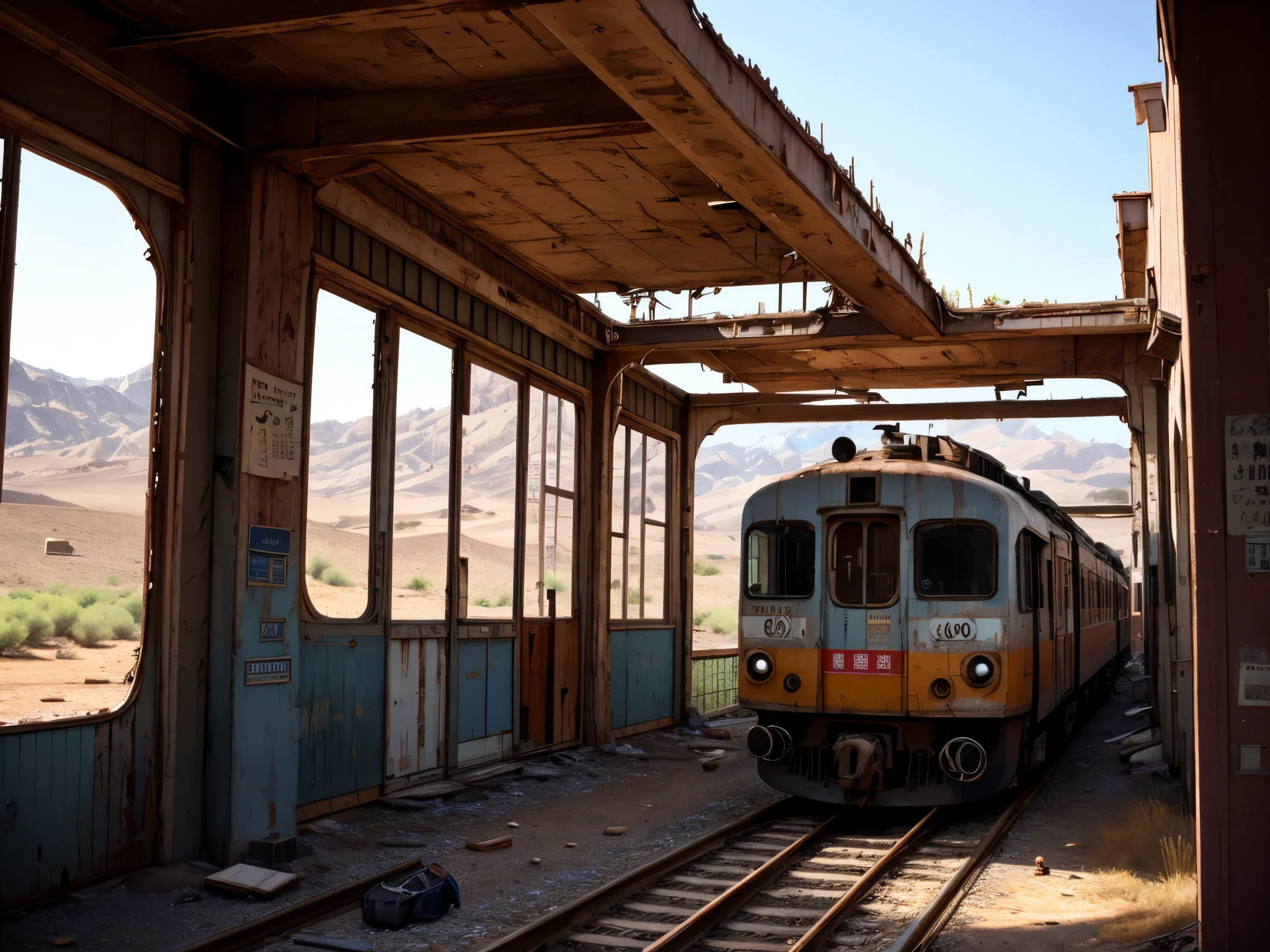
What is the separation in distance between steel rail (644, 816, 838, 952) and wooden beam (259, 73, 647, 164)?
15.6 feet

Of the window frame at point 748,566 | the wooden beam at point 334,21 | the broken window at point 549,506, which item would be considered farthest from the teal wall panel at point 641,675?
the wooden beam at point 334,21

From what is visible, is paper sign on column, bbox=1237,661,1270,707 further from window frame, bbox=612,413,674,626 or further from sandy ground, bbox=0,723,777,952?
window frame, bbox=612,413,674,626

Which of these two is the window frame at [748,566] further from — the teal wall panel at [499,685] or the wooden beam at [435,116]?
the wooden beam at [435,116]

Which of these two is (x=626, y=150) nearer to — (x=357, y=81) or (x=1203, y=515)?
(x=357, y=81)

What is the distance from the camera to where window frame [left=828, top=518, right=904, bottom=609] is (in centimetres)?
989

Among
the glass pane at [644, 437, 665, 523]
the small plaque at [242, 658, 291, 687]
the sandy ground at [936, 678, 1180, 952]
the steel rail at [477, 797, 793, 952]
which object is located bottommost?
the sandy ground at [936, 678, 1180, 952]

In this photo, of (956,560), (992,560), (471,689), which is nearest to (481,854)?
(471,689)

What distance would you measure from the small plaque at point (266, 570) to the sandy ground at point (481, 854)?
70.1 inches

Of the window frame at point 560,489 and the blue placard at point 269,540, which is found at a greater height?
the window frame at point 560,489

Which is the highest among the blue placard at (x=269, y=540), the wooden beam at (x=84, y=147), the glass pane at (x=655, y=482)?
the wooden beam at (x=84, y=147)

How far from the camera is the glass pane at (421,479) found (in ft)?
32.2

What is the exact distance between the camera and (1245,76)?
5.09 m

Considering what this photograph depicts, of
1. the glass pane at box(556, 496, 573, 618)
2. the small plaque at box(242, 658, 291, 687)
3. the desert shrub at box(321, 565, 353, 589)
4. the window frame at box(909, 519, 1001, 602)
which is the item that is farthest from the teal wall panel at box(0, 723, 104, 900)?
the glass pane at box(556, 496, 573, 618)

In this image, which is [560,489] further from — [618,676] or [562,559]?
[618,676]
